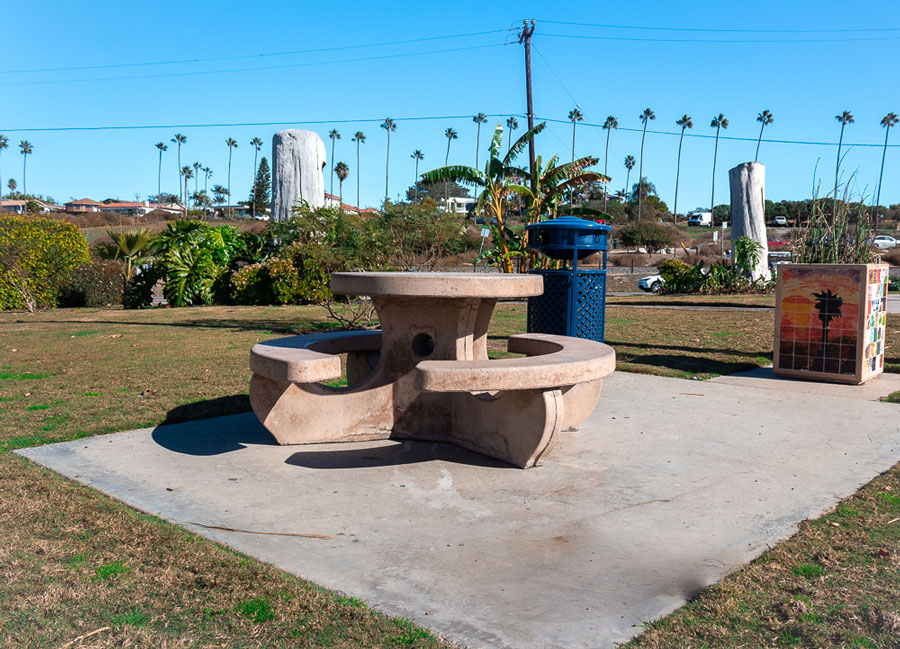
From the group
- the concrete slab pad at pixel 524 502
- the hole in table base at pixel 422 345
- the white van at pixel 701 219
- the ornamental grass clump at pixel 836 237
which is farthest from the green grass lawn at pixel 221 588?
the white van at pixel 701 219

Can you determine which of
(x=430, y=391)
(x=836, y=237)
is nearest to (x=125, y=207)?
(x=836, y=237)

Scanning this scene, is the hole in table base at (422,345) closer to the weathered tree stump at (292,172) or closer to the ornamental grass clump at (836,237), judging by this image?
the ornamental grass clump at (836,237)

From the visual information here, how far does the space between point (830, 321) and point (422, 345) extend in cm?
509

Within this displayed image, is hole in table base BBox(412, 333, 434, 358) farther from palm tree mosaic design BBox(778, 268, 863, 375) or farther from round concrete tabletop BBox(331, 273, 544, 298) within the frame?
palm tree mosaic design BBox(778, 268, 863, 375)

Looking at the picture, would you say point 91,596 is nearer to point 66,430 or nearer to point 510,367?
point 510,367

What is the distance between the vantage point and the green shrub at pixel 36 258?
18.2 metres

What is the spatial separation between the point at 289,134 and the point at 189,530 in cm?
1903

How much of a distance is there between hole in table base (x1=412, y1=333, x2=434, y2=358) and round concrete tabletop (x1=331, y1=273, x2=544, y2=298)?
648 mm

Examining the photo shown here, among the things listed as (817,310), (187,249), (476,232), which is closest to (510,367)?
(817,310)

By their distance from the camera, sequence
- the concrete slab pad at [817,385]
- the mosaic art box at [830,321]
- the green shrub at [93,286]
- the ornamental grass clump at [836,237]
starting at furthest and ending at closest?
the green shrub at [93,286] < the ornamental grass clump at [836,237] < the mosaic art box at [830,321] < the concrete slab pad at [817,385]

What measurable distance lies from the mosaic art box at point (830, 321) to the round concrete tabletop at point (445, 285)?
15.1 ft

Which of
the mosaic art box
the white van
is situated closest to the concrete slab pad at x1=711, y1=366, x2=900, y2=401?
the mosaic art box

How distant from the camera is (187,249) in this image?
20.2 meters

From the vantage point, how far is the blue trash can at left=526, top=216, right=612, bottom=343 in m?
8.00
